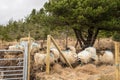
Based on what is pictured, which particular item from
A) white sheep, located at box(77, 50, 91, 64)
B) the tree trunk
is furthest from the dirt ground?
the tree trunk

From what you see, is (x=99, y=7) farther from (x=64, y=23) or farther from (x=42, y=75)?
(x=42, y=75)

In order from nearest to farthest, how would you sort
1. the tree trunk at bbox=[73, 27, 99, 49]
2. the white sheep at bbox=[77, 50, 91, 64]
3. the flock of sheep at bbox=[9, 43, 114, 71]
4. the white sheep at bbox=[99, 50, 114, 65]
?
the flock of sheep at bbox=[9, 43, 114, 71]
the white sheep at bbox=[77, 50, 91, 64]
the white sheep at bbox=[99, 50, 114, 65]
the tree trunk at bbox=[73, 27, 99, 49]

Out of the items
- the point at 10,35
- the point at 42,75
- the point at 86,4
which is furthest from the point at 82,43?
the point at 10,35

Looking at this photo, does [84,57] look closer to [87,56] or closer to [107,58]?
[87,56]

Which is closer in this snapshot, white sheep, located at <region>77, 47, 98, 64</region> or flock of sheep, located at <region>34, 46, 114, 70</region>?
flock of sheep, located at <region>34, 46, 114, 70</region>

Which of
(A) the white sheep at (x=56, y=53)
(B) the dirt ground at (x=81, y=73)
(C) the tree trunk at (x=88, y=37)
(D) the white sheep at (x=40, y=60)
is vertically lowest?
(B) the dirt ground at (x=81, y=73)

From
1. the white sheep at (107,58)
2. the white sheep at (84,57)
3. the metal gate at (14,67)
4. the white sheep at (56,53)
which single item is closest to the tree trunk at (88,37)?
the white sheep at (107,58)

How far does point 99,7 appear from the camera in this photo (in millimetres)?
14789

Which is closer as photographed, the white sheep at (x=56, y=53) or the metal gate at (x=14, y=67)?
the metal gate at (x=14, y=67)

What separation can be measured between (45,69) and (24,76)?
4.50 feet

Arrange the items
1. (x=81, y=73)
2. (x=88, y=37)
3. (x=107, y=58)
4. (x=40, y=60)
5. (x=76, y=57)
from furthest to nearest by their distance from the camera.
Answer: (x=88, y=37) → (x=107, y=58) → (x=76, y=57) → (x=40, y=60) → (x=81, y=73)

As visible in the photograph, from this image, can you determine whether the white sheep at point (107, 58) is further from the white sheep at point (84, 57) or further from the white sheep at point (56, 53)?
the white sheep at point (56, 53)

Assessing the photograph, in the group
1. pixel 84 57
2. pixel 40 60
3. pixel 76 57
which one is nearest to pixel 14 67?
pixel 40 60

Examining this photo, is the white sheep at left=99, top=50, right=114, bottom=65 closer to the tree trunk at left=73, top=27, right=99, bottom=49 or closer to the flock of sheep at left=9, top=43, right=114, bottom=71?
the flock of sheep at left=9, top=43, right=114, bottom=71
